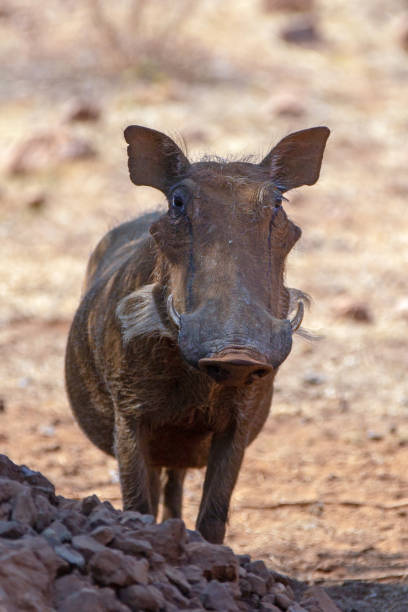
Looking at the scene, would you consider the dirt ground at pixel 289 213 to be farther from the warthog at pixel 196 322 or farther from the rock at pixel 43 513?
the rock at pixel 43 513

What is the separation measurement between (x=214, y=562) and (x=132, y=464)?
857 millimetres

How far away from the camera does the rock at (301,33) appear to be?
15.4 meters

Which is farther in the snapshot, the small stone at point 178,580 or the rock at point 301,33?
the rock at point 301,33

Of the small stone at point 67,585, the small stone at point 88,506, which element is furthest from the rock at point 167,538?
the small stone at point 67,585

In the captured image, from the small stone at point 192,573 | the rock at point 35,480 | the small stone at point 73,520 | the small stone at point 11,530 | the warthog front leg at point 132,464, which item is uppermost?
the warthog front leg at point 132,464

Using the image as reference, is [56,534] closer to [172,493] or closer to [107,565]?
[107,565]

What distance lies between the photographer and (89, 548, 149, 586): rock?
2.64m

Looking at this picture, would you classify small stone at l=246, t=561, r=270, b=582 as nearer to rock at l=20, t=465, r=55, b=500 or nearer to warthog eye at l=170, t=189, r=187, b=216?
rock at l=20, t=465, r=55, b=500

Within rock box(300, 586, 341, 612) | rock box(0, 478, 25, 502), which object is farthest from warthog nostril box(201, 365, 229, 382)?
rock box(300, 586, 341, 612)

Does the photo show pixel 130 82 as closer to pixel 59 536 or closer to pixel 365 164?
pixel 365 164

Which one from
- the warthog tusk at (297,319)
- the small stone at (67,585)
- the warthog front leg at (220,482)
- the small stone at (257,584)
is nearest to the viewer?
the small stone at (67,585)

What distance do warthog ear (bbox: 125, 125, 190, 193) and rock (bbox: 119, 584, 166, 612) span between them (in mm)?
1595

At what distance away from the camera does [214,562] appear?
2.99 m

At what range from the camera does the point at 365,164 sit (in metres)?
11.7
